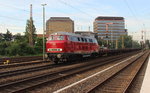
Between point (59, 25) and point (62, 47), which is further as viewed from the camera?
point (59, 25)

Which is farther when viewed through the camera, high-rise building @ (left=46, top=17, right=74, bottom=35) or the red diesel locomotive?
high-rise building @ (left=46, top=17, right=74, bottom=35)

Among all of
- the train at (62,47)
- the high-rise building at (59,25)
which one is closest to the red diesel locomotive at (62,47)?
the train at (62,47)

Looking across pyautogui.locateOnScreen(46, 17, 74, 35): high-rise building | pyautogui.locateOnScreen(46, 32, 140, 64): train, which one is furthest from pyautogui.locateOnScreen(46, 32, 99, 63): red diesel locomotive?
pyautogui.locateOnScreen(46, 17, 74, 35): high-rise building

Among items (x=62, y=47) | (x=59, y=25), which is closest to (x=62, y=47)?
(x=62, y=47)

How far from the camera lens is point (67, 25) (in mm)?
160750

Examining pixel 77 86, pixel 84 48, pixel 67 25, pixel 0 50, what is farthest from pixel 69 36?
pixel 67 25

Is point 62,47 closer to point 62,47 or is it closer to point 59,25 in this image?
point 62,47

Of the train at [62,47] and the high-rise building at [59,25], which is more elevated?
the high-rise building at [59,25]

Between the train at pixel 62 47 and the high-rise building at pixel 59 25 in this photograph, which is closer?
the train at pixel 62 47

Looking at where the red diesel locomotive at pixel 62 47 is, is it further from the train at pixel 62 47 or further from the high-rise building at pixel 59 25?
the high-rise building at pixel 59 25

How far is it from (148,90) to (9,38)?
348ft

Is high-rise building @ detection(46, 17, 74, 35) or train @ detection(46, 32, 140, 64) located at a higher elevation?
high-rise building @ detection(46, 17, 74, 35)

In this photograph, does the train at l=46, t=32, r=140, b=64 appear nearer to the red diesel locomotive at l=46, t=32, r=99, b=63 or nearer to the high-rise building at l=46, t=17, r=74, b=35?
the red diesel locomotive at l=46, t=32, r=99, b=63

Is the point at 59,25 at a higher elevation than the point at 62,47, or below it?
higher
